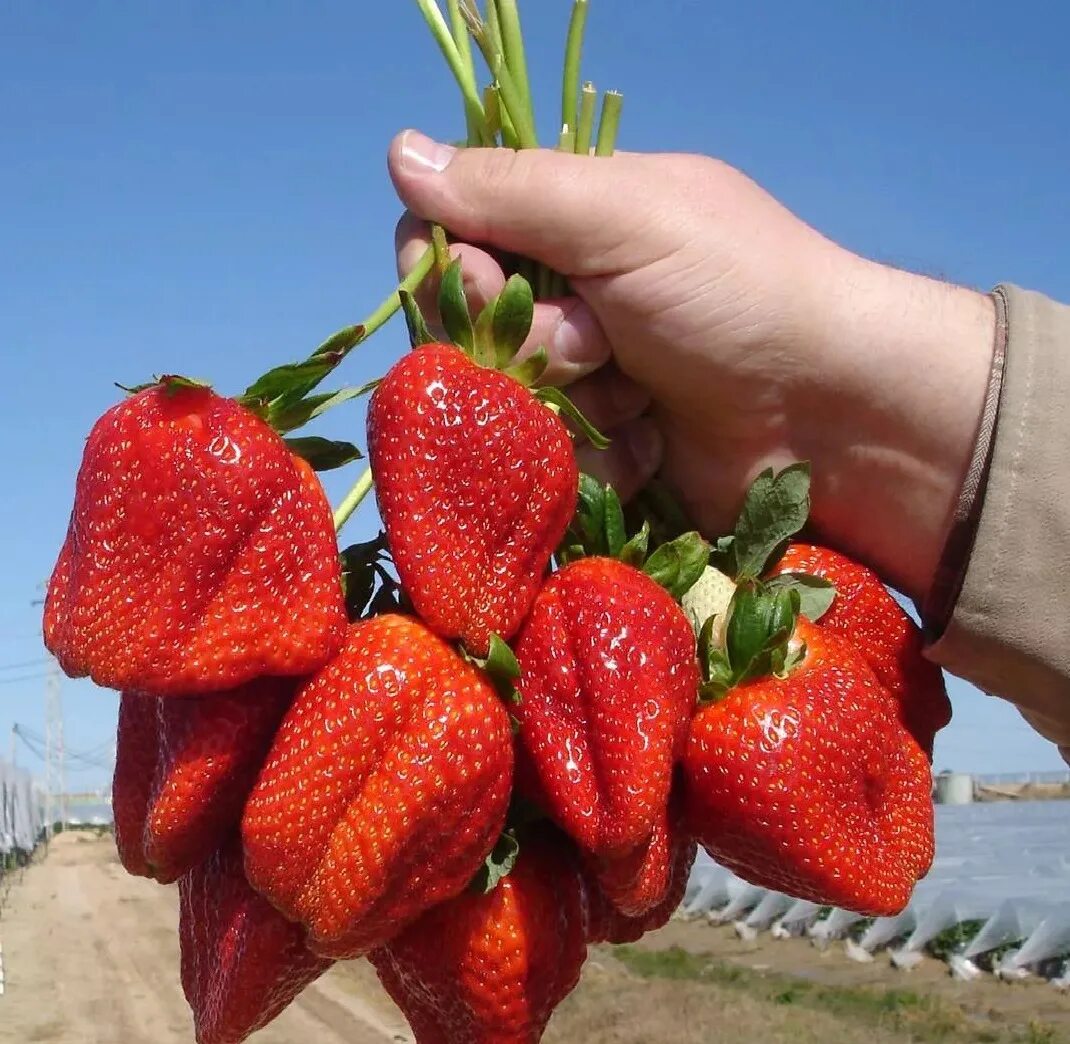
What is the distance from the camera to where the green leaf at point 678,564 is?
1292 millimetres

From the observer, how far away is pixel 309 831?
1055 millimetres

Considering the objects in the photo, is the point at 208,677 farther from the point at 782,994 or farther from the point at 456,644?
the point at 782,994

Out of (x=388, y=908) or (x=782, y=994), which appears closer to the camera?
(x=388, y=908)

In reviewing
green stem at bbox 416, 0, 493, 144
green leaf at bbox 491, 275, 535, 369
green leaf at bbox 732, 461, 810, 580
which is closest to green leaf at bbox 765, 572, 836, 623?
green leaf at bbox 732, 461, 810, 580

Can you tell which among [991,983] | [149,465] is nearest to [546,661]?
[149,465]

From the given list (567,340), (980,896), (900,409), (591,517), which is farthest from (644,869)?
(980,896)

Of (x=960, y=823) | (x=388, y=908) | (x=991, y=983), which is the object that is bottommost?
(x=960, y=823)

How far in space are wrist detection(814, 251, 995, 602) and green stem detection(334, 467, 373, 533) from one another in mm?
587

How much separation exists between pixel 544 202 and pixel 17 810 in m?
35.6

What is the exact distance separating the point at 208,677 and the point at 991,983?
15879 mm

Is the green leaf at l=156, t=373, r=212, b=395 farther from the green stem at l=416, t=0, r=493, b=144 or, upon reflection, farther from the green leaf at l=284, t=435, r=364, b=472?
the green stem at l=416, t=0, r=493, b=144

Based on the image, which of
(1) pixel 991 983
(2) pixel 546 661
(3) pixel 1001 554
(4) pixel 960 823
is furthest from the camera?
(4) pixel 960 823

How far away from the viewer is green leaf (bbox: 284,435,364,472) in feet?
3.97

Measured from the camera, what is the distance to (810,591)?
137 cm
